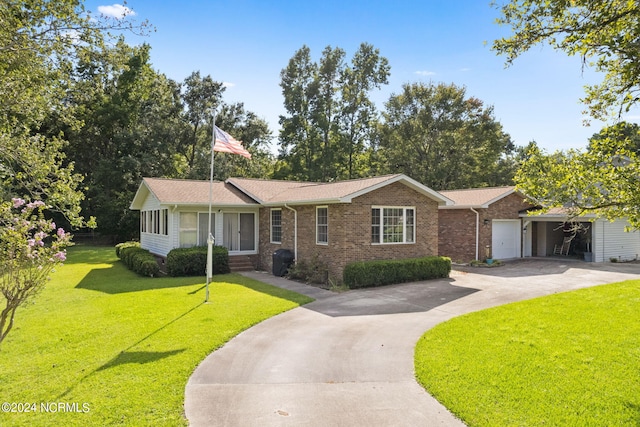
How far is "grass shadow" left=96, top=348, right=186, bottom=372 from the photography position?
6.27 m

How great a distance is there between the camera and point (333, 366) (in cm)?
634

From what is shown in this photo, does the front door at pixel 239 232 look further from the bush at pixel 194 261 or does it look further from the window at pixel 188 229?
the bush at pixel 194 261

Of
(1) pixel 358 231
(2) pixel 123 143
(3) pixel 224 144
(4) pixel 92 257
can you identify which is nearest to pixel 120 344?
(3) pixel 224 144

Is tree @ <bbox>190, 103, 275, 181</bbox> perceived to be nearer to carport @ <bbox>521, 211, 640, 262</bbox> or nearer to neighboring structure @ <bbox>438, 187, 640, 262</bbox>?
neighboring structure @ <bbox>438, 187, 640, 262</bbox>

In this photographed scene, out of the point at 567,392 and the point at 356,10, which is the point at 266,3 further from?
the point at 567,392

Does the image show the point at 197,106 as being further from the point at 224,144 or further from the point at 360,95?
the point at 224,144

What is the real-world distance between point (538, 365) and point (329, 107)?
34.5 m

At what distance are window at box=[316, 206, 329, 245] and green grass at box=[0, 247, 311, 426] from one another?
2.65 m

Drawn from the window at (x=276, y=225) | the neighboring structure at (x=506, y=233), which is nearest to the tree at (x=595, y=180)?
the window at (x=276, y=225)

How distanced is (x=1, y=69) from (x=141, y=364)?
6.08 metres

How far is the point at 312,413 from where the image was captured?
15.7 ft

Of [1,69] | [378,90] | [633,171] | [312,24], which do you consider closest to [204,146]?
[378,90]

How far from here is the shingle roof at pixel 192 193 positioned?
1659 cm

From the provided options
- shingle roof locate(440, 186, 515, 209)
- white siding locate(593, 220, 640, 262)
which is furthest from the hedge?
white siding locate(593, 220, 640, 262)
